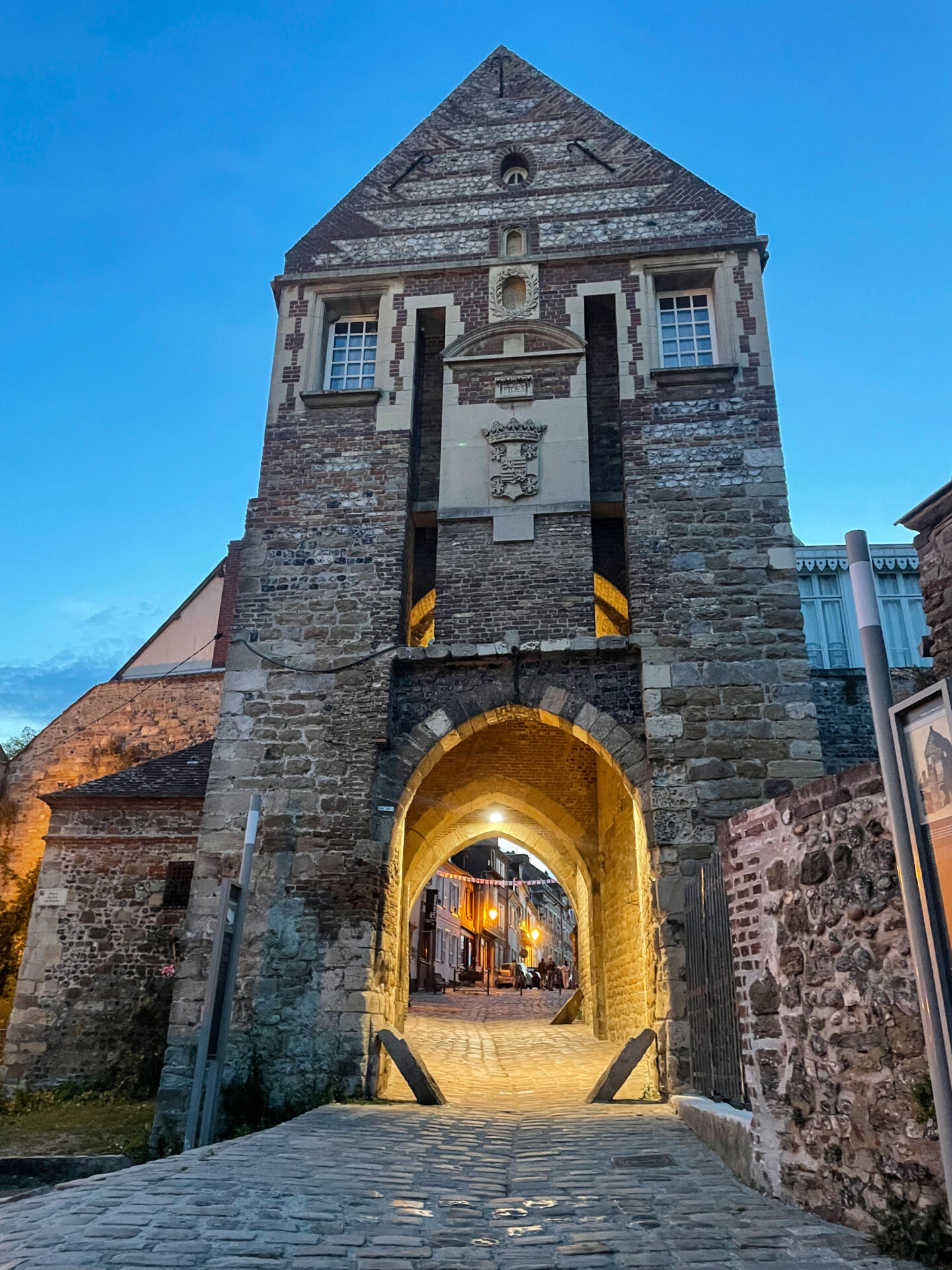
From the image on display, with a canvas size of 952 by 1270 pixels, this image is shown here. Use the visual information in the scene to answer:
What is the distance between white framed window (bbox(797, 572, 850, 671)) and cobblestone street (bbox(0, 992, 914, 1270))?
913 cm

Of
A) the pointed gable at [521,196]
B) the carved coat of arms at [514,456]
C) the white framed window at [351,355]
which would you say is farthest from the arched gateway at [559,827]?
the pointed gable at [521,196]

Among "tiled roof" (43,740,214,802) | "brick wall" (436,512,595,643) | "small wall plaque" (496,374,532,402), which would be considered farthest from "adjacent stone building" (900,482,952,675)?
"tiled roof" (43,740,214,802)

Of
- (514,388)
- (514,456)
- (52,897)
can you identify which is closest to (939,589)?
(514,456)

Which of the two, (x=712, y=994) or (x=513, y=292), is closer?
(x=712, y=994)

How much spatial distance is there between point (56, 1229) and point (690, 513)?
27.1ft

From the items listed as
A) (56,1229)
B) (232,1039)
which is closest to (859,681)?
(232,1039)

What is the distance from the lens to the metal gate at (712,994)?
18.7ft

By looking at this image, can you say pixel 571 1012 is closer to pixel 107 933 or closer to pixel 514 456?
pixel 107 933

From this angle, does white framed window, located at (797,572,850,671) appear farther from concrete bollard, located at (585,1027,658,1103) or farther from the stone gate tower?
concrete bollard, located at (585,1027,658,1103)

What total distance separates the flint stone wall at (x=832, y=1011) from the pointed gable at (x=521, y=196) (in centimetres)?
885

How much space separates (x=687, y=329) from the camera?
1093cm

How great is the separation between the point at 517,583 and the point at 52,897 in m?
7.33

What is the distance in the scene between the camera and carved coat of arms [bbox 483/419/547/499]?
33.1 feet

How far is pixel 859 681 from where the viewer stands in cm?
1242
